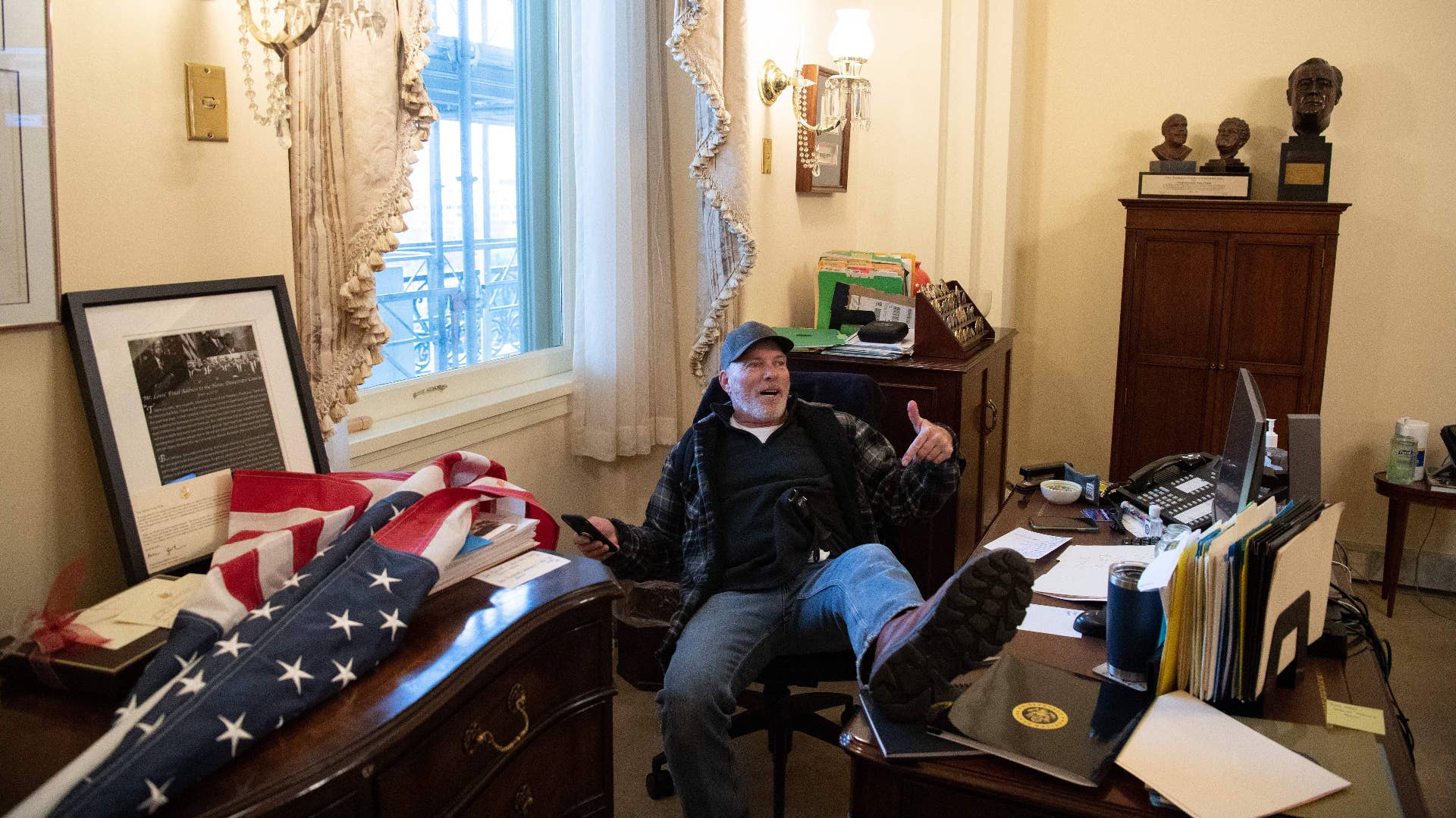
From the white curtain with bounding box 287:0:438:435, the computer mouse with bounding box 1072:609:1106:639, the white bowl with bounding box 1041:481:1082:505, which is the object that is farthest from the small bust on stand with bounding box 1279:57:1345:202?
the white curtain with bounding box 287:0:438:435

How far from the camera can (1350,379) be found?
4336mm

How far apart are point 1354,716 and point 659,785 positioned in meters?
1.62

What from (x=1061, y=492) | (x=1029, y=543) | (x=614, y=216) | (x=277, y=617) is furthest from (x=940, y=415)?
(x=277, y=617)

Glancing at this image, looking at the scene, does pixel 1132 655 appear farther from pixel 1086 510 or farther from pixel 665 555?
pixel 665 555

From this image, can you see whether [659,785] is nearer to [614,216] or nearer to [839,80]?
[614,216]

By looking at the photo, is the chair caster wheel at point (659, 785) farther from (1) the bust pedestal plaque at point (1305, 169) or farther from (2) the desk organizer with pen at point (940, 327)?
(1) the bust pedestal plaque at point (1305, 169)

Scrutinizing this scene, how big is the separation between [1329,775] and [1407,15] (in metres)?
3.72

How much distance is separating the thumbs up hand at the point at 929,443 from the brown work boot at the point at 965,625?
0.86m

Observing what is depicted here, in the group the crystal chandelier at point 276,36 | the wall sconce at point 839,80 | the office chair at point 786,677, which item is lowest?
the office chair at point 786,677

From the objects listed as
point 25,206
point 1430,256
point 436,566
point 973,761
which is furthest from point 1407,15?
point 25,206

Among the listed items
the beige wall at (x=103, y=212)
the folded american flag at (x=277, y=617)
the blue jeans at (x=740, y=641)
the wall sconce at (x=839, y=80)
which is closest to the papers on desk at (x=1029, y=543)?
the blue jeans at (x=740, y=641)

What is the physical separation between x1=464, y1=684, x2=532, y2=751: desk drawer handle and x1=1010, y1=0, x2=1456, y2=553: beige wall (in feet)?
11.9

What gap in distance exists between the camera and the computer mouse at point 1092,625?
71.9 inches

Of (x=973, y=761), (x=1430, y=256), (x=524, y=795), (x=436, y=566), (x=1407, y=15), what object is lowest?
(x=524, y=795)
